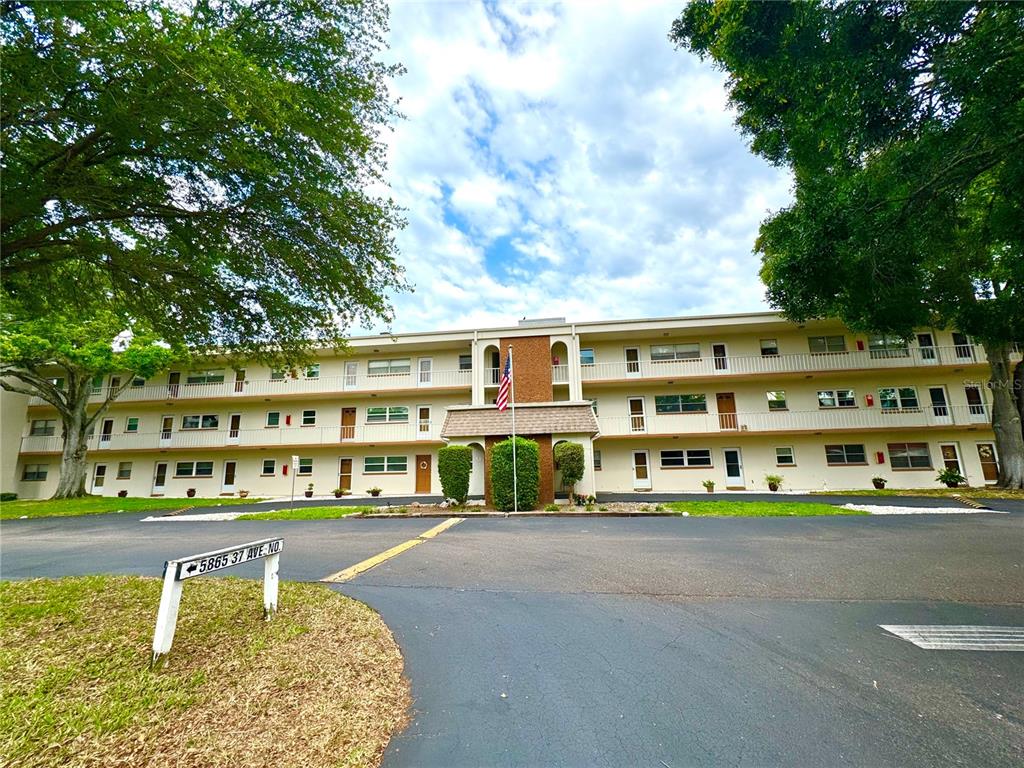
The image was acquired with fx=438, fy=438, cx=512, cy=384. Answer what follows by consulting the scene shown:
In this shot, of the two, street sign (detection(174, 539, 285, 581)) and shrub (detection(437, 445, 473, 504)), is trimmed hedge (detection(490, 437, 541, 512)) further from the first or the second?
street sign (detection(174, 539, 285, 581))

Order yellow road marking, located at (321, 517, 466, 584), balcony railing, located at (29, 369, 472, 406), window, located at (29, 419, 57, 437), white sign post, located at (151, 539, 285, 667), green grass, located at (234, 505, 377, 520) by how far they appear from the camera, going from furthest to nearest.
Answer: window, located at (29, 419, 57, 437) < balcony railing, located at (29, 369, 472, 406) < green grass, located at (234, 505, 377, 520) < yellow road marking, located at (321, 517, 466, 584) < white sign post, located at (151, 539, 285, 667)

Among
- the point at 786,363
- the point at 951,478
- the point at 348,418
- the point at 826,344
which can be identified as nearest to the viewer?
the point at 951,478

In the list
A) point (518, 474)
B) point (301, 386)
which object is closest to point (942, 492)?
point (518, 474)

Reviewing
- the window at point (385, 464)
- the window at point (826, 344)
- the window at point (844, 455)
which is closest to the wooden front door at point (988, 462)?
the window at point (844, 455)

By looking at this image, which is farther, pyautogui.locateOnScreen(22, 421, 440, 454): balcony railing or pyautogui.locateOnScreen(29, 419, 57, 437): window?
pyautogui.locateOnScreen(29, 419, 57, 437): window

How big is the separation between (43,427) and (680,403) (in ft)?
121

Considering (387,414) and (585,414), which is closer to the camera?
(585,414)

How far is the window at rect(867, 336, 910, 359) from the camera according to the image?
20.3 meters

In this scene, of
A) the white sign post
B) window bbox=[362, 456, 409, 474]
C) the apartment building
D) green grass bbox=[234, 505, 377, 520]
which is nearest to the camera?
the white sign post

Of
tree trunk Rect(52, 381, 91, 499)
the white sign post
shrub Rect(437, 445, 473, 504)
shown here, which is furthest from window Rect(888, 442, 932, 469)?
tree trunk Rect(52, 381, 91, 499)

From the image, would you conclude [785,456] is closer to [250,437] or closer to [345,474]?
[345,474]

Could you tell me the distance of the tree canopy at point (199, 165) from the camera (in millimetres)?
4266

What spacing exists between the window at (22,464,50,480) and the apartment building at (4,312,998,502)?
12 centimetres

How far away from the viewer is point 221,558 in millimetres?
3818
